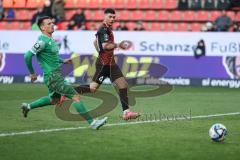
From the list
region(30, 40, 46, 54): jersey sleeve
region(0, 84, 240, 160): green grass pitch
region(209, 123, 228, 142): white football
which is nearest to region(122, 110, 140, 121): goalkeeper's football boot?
region(0, 84, 240, 160): green grass pitch

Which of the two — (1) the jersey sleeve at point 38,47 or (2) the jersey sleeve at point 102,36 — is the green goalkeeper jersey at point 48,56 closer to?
(1) the jersey sleeve at point 38,47

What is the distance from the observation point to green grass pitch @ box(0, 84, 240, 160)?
8.50m

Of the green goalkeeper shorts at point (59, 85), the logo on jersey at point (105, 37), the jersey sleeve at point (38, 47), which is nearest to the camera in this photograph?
the jersey sleeve at point (38, 47)

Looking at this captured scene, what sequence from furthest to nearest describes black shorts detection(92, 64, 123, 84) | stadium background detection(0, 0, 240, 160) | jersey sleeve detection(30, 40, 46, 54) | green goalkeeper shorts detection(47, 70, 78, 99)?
1. black shorts detection(92, 64, 123, 84)
2. green goalkeeper shorts detection(47, 70, 78, 99)
3. jersey sleeve detection(30, 40, 46, 54)
4. stadium background detection(0, 0, 240, 160)

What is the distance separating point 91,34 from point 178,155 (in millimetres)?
14645

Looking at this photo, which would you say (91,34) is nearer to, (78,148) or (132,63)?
(132,63)

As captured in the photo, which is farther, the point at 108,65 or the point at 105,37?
the point at 108,65

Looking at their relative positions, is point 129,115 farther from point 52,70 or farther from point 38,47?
point 38,47

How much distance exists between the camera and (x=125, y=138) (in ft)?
32.7

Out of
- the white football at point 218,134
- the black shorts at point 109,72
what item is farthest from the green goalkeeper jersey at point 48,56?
the white football at point 218,134

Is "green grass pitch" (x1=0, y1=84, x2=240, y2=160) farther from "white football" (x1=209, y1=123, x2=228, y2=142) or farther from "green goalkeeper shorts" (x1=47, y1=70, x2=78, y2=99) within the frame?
"green goalkeeper shorts" (x1=47, y1=70, x2=78, y2=99)

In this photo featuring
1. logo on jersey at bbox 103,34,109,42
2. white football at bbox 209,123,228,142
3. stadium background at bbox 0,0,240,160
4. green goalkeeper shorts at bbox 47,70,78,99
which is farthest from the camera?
logo on jersey at bbox 103,34,109,42

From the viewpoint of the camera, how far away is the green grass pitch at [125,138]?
8.50 meters

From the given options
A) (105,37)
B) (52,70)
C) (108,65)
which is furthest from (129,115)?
(52,70)
